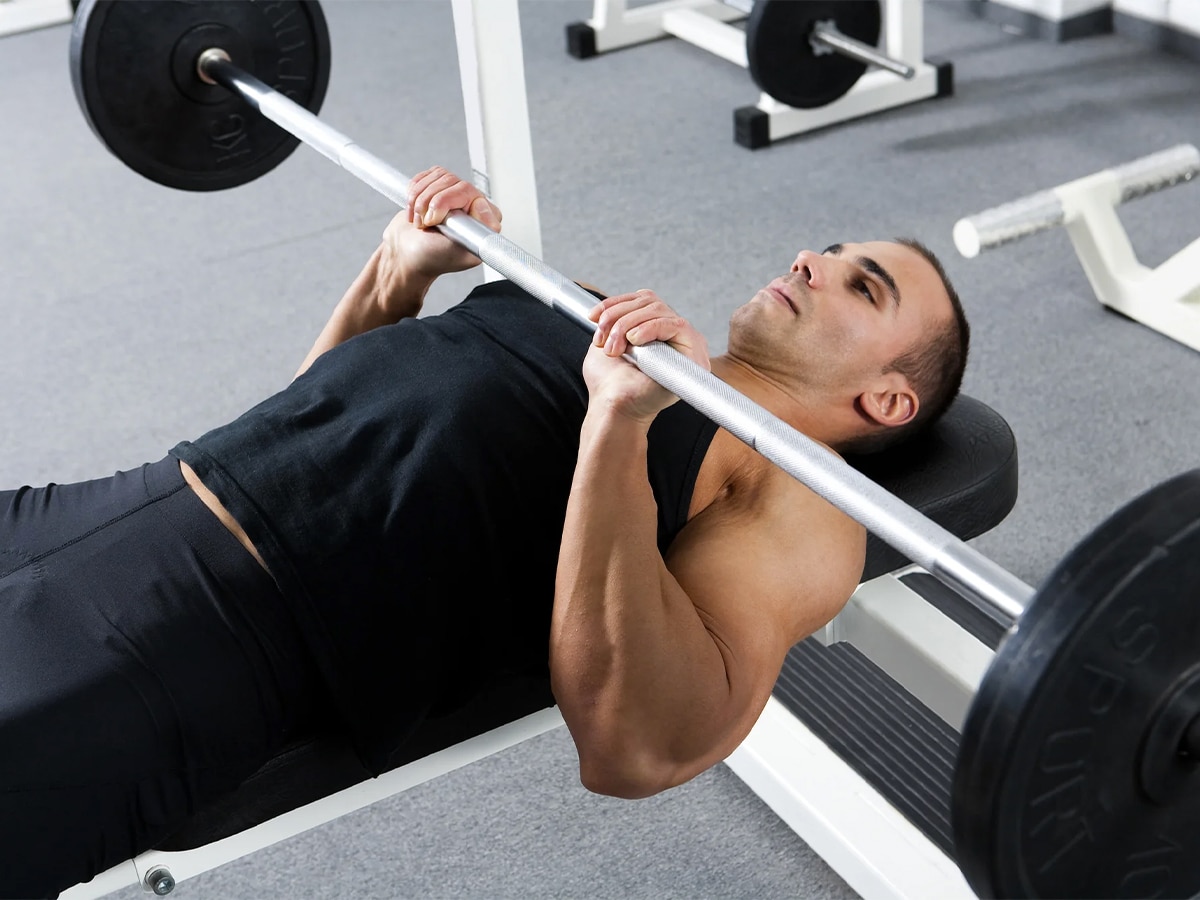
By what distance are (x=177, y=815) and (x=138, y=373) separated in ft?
5.64

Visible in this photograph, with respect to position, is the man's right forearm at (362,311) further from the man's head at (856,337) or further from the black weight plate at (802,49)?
the black weight plate at (802,49)

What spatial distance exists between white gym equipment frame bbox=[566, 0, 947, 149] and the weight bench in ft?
6.24

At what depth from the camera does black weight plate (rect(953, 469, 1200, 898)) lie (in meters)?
0.88

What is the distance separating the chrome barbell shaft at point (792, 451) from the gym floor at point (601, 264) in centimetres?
78

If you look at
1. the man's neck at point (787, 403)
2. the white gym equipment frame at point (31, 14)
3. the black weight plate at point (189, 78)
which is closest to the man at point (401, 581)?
the man's neck at point (787, 403)

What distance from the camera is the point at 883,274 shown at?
5.27ft

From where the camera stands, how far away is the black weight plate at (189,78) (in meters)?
2.08

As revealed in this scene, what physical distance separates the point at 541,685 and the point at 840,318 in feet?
1.72

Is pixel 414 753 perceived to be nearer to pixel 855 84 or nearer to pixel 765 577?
pixel 765 577

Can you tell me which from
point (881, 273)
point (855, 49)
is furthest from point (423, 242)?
point (855, 49)

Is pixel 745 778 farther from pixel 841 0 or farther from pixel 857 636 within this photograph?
pixel 841 0

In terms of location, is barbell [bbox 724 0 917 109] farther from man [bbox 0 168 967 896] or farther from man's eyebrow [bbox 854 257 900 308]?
man [bbox 0 168 967 896]

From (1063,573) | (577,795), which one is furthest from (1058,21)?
(1063,573)

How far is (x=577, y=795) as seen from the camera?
1881 millimetres
